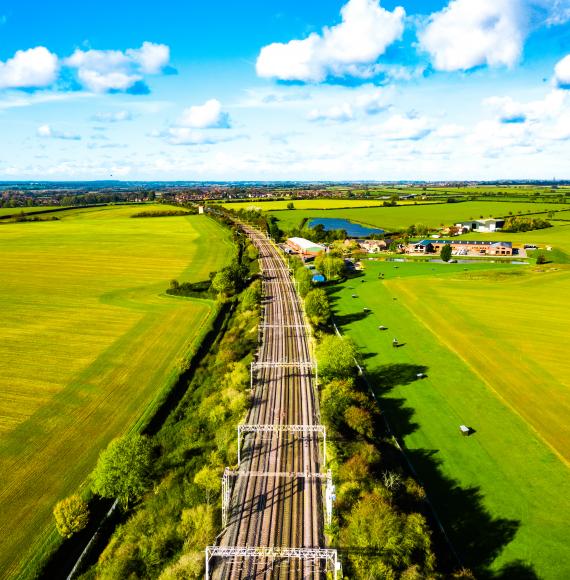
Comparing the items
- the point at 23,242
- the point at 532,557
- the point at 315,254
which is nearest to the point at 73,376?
the point at 532,557

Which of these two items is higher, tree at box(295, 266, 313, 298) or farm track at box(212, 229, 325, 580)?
tree at box(295, 266, 313, 298)

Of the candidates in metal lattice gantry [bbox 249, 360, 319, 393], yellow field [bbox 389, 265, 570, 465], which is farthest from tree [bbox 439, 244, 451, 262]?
metal lattice gantry [bbox 249, 360, 319, 393]

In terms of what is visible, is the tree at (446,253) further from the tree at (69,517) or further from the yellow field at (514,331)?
the tree at (69,517)

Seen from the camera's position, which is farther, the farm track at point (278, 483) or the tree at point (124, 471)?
the tree at point (124, 471)

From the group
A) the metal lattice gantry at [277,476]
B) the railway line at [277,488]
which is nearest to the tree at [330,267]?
the railway line at [277,488]

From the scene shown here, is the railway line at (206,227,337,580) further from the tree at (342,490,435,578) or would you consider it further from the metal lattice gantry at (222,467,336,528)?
the tree at (342,490,435,578)
